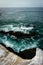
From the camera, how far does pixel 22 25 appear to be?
236 centimetres

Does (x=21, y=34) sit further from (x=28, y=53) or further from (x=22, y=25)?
(x=28, y=53)

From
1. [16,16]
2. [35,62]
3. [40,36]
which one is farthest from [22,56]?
[16,16]

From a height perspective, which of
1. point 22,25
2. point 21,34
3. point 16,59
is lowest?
point 16,59

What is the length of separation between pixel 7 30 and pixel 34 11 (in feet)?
2.35

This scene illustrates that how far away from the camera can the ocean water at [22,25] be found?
212 cm

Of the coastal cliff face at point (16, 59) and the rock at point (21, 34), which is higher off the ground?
the rock at point (21, 34)

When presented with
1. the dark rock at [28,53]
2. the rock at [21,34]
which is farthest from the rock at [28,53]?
the rock at [21,34]

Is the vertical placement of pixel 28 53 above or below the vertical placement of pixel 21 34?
below

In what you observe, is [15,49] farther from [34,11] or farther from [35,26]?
[34,11]

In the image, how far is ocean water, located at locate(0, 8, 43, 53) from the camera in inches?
83.6

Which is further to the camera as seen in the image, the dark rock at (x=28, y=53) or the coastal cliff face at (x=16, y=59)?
the dark rock at (x=28, y=53)

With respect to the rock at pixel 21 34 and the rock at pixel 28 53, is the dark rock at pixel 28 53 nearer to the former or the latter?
the rock at pixel 28 53

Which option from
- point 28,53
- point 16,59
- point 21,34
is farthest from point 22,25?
point 16,59

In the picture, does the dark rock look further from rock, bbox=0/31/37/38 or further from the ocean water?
rock, bbox=0/31/37/38
